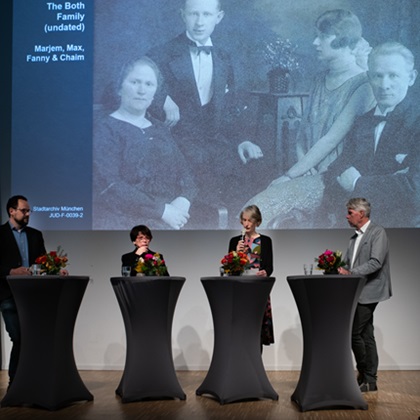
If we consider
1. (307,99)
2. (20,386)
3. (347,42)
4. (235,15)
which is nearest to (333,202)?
(307,99)

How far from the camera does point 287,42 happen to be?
702cm

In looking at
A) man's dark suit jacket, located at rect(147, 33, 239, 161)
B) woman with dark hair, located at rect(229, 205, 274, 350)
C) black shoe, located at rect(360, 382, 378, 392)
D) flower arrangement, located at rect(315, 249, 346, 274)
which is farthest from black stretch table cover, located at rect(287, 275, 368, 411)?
man's dark suit jacket, located at rect(147, 33, 239, 161)

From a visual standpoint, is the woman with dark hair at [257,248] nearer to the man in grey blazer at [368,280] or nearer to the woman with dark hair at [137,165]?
the man in grey blazer at [368,280]

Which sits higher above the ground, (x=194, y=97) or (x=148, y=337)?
(x=194, y=97)

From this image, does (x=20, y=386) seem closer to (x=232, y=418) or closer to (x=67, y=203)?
→ (x=232, y=418)

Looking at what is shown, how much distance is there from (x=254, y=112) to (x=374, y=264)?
2299 mm

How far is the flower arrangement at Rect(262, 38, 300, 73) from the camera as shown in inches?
276

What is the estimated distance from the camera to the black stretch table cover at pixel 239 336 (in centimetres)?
496

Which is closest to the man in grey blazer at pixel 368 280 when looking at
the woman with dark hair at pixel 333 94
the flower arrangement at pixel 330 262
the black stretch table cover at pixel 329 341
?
the flower arrangement at pixel 330 262

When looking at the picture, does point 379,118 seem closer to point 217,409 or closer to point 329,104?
point 329,104

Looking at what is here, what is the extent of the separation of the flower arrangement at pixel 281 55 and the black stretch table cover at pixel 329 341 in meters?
2.87

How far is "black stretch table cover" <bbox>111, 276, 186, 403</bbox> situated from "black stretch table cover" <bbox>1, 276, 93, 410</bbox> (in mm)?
387

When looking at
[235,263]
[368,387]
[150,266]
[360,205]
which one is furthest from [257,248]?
[368,387]

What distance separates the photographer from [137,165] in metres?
7.07
